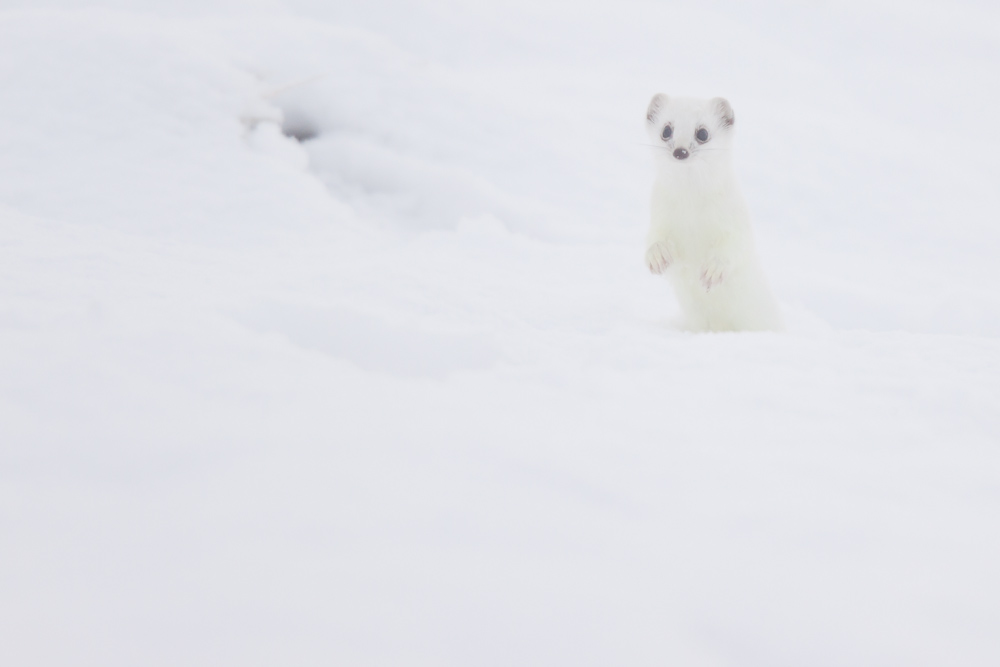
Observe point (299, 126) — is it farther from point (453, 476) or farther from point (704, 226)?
point (453, 476)

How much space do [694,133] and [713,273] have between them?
2.24 ft

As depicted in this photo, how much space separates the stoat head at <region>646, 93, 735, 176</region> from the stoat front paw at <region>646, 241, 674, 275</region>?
1.28 ft

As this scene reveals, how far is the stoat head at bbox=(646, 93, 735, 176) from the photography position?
Answer: 324cm

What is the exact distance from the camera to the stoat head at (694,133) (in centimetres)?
324

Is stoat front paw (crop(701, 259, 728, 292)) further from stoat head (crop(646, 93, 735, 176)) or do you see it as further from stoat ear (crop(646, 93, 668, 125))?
stoat ear (crop(646, 93, 668, 125))

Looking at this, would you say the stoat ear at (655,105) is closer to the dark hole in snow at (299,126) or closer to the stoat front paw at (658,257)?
the stoat front paw at (658,257)

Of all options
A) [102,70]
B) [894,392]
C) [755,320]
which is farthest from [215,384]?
[102,70]

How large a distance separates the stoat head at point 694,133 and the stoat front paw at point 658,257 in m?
0.39

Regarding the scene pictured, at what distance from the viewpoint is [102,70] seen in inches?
222

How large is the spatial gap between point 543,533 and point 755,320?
250 centimetres

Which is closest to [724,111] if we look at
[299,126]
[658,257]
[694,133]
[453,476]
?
[694,133]

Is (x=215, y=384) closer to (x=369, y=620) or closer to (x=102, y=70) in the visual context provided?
(x=369, y=620)

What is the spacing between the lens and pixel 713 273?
311 cm

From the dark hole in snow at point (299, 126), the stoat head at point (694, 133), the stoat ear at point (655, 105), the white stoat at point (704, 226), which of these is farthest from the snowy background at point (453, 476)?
the dark hole in snow at point (299, 126)
